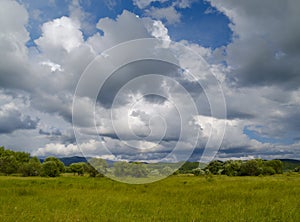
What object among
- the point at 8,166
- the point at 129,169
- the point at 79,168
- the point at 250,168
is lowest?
the point at 250,168

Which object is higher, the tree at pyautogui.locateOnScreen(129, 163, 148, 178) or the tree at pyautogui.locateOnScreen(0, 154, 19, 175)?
the tree at pyautogui.locateOnScreen(0, 154, 19, 175)

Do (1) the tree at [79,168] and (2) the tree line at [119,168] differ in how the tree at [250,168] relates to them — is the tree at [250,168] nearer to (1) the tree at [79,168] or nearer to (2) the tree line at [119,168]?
(2) the tree line at [119,168]

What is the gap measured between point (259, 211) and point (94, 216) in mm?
6260

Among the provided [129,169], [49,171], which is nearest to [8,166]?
[49,171]

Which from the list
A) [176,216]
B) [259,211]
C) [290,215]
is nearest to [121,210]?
[176,216]

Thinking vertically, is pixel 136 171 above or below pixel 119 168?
below

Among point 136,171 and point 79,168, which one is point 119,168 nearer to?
point 136,171

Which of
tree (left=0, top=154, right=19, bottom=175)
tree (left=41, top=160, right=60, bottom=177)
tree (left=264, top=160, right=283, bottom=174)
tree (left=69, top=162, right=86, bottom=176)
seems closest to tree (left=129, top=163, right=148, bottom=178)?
tree (left=41, top=160, right=60, bottom=177)

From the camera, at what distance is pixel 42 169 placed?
3150 inches

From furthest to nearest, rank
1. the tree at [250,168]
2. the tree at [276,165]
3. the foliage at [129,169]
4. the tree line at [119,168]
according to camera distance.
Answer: the tree at [276,165] < the tree at [250,168] < the tree line at [119,168] < the foliage at [129,169]

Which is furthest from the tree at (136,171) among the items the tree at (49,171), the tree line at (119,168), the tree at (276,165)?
the tree at (276,165)

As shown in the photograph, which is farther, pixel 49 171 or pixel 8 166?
pixel 8 166

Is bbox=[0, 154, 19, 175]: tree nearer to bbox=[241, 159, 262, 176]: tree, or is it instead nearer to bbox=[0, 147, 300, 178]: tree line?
bbox=[0, 147, 300, 178]: tree line

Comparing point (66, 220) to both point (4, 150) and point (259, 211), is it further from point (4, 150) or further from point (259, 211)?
point (4, 150)
